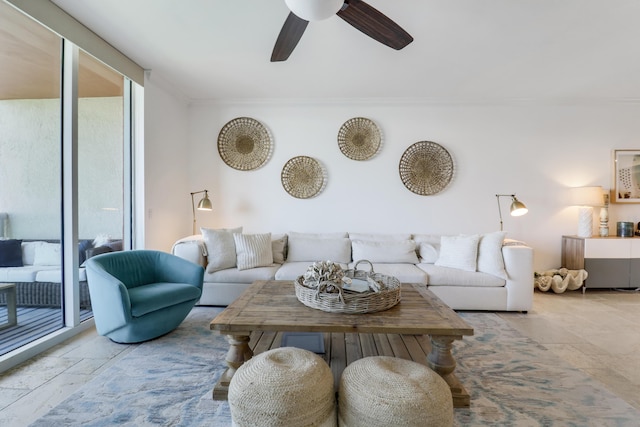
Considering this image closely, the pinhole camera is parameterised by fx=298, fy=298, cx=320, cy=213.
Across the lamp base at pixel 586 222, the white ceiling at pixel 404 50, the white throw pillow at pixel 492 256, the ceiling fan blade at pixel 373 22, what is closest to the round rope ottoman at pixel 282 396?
the ceiling fan blade at pixel 373 22

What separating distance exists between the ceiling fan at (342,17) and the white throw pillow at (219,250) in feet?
6.44

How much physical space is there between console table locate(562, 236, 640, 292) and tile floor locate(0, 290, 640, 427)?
43cm

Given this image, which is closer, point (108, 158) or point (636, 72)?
point (108, 158)

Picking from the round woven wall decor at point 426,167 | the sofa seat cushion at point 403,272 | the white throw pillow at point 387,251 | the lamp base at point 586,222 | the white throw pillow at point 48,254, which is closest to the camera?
the white throw pillow at point 48,254

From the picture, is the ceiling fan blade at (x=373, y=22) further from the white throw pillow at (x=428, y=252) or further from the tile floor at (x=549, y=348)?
the tile floor at (x=549, y=348)

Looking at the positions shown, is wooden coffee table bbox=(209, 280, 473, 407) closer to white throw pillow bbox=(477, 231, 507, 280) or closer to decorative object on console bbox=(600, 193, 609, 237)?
white throw pillow bbox=(477, 231, 507, 280)

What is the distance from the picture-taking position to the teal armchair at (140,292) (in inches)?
87.0

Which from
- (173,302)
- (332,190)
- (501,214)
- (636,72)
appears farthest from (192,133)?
(636,72)

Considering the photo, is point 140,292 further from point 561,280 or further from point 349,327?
point 561,280

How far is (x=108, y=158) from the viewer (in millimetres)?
2990

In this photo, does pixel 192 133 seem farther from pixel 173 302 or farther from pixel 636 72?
pixel 636 72

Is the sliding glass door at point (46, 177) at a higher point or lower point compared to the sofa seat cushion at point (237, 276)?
higher

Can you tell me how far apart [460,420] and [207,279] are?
2.53 m

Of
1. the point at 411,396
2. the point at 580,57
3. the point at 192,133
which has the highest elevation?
the point at 580,57
